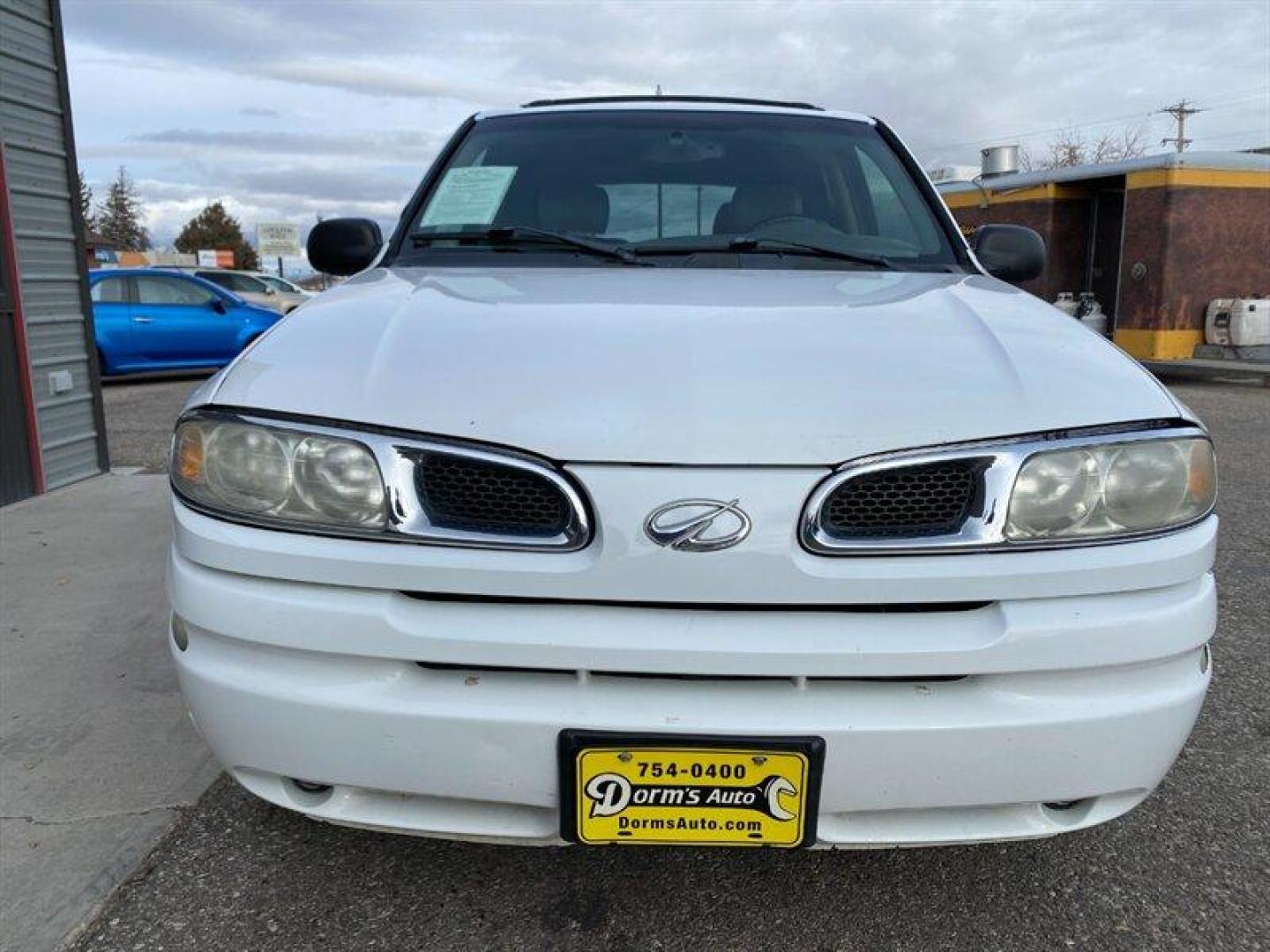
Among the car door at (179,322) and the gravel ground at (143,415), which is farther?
the car door at (179,322)

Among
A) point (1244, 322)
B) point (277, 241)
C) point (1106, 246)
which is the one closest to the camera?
point (1244, 322)

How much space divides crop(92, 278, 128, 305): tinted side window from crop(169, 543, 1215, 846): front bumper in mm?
12513

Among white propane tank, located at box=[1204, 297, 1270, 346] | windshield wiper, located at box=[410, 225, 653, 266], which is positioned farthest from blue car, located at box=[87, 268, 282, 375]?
white propane tank, located at box=[1204, 297, 1270, 346]

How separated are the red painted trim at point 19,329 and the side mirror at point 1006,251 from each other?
508cm

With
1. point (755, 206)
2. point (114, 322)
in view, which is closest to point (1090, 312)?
point (755, 206)

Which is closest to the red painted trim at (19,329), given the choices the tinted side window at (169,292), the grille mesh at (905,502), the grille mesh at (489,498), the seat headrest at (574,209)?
the seat headrest at (574,209)

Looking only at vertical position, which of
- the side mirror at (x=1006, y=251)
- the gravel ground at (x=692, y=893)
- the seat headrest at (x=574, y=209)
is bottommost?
the gravel ground at (x=692, y=893)

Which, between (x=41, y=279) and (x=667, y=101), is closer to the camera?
(x=667, y=101)

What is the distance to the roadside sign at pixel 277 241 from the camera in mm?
34750

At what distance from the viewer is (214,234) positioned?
77188 mm

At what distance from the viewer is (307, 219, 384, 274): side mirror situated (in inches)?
118

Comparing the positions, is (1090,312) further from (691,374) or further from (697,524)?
(697,524)

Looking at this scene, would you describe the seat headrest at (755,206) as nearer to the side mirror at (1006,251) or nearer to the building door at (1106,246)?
the side mirror at (1006,251)

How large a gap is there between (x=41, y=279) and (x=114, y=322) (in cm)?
730
